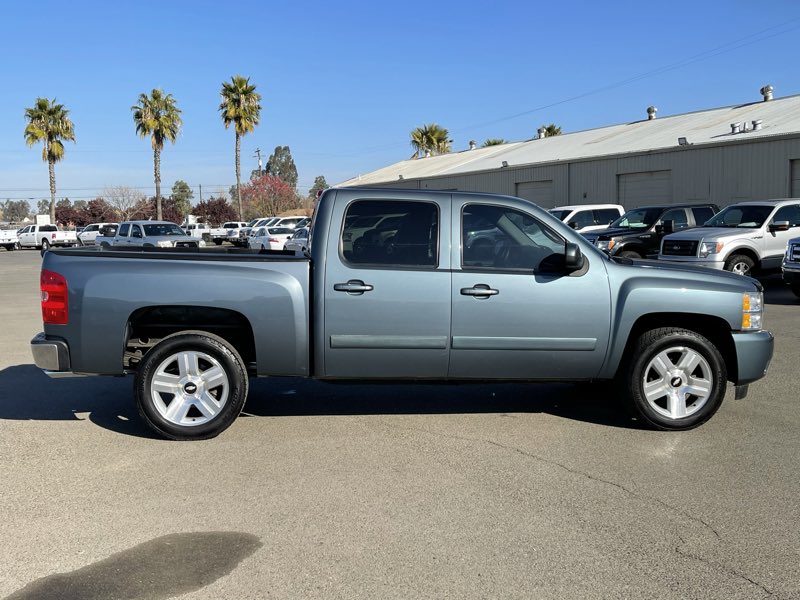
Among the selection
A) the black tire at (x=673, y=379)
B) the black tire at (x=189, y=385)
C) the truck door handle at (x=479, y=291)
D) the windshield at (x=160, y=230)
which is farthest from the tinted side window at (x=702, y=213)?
the windshield at (x=160, y=230)

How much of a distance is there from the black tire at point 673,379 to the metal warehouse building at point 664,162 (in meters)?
12.3

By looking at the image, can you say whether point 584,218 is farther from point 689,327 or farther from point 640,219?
point 689,327

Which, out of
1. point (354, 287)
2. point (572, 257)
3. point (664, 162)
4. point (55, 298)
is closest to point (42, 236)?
point (664, 162)

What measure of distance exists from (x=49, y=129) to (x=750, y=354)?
191 ft

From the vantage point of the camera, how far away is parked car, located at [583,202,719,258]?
17922 mm

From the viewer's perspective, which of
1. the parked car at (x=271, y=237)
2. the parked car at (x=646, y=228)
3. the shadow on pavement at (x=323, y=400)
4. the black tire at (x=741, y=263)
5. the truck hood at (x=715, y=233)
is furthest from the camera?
the parked car at (x=271, y=237)

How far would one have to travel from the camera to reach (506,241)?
605cm

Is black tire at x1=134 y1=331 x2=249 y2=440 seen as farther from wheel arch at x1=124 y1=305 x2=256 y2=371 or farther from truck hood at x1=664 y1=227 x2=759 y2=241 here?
truck hood at x1=664 y1=227 x2=759 y2=241

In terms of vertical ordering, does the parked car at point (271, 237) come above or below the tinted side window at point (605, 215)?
below

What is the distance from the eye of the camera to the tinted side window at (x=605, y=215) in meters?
22.2

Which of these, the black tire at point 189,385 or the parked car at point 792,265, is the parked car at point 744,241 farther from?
the black tire at point 189,385

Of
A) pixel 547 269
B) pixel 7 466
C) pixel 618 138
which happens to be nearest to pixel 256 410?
pixel 7 466

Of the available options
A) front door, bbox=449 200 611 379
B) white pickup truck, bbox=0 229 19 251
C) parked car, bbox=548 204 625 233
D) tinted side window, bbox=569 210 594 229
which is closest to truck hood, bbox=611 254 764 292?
front door, bbox=449 200 611 379

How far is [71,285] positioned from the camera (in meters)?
5.64
